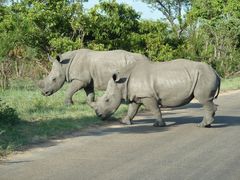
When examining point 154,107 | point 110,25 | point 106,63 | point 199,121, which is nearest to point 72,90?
point 106,63

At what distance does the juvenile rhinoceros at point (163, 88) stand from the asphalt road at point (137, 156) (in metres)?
0.44

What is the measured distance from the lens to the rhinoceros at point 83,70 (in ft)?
49.1

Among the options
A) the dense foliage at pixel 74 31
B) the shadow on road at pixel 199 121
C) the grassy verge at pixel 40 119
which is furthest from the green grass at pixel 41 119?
the dense foliage at pixel 74 31

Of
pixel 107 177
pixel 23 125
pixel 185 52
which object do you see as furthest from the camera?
pixel 185 52

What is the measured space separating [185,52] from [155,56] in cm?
366

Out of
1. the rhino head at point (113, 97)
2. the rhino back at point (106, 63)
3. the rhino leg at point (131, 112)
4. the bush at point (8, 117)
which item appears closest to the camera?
the bush at point (8, 117)

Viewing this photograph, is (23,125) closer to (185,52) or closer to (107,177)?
(107,177)

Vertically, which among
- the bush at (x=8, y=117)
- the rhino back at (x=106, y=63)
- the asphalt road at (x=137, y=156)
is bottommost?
the asphalt road at (x=137, y=156)

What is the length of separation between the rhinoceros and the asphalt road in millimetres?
3282

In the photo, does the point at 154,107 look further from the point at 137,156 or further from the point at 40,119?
the point at 137,156

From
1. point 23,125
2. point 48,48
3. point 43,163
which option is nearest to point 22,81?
point 48,48

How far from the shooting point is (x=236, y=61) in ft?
109

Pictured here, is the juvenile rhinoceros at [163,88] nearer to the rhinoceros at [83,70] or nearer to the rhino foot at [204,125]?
the rhino foot at [204,125]

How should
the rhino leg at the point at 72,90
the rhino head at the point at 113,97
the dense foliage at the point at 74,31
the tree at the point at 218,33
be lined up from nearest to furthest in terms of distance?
1. the rhino head at the point at 113,97
2. the rhino leg at the point at 72,90
3. the dense foliage at the point at 74,31
4. the tree at the point at 218,33
